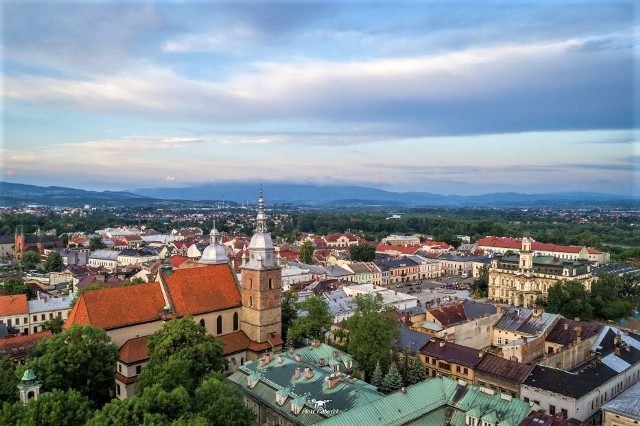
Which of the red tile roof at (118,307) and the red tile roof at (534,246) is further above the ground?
the red tile roof at (118,307)

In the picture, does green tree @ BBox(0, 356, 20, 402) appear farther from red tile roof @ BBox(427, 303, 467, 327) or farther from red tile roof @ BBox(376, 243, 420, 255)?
red tile roof @ BBox(376, 243, 420, 255)

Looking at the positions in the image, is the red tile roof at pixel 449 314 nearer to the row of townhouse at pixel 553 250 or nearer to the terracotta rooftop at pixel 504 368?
the terracotta rooftop at pixel 504 368

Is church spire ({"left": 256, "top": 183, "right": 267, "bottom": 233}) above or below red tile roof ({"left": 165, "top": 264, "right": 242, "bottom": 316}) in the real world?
above

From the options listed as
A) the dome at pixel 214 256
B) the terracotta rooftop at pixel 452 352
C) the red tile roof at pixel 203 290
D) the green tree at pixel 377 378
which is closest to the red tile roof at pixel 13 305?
the dome at pixel 214 256

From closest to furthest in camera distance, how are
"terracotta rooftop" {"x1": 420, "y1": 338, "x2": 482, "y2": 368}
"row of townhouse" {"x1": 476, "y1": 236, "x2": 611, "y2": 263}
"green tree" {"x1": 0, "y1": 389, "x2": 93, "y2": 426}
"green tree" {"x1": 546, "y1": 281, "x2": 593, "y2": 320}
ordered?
"green tree" {"x1": 0, "y1": 389, "x2": 93, "y2": 426} < "terracotta rooftop" {"x1": 420, "y1": 338, "x2": 482, "y2": 368} < "green tree" {"x1": 546, "y1": 281, "x2": 593, "y2": 320} < "row of townhouse" {"x1": 476, "y1": 236, "x2": 611, "y2": 263}

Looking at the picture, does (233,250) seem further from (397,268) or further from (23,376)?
(23,376)

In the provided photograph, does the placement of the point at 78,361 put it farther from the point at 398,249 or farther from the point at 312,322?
the point at 398,249

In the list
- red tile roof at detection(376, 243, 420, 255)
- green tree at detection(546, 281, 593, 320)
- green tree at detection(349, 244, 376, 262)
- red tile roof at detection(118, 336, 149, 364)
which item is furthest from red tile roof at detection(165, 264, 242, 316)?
red tile roof at detection(376, 243, 420, 255)
